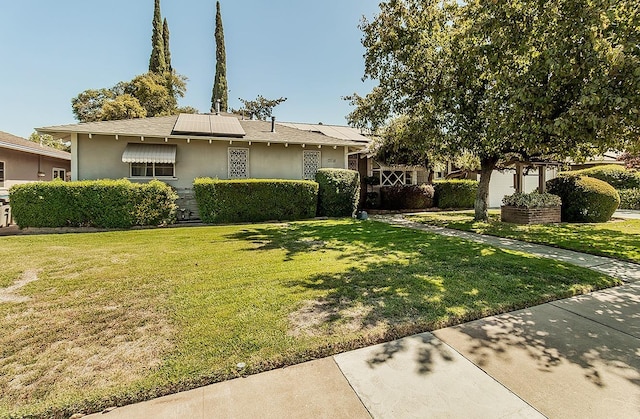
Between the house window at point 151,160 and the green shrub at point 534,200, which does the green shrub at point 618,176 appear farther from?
the house window at point 151,160

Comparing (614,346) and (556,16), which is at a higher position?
(556,16)

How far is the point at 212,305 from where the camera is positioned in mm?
3861

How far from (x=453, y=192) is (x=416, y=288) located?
15520 mm

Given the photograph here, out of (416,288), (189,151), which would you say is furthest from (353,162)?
(416,288)

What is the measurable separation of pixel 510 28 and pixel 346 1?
945 centimetres

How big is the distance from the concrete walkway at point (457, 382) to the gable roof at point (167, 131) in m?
12.0

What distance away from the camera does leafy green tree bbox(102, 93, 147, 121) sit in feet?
76.2

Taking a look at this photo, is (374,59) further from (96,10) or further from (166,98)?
(166,98)

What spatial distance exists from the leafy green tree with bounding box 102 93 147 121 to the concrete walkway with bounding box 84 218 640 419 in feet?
88.1

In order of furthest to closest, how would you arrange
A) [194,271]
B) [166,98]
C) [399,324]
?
[166,98] → [194,271] → [399,324]

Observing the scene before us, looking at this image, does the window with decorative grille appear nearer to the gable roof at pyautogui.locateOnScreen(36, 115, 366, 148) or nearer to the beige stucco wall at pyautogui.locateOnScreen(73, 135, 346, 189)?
the beige stucco wall at pyautogui.locateOnScreen(73, 135, 346, 189)

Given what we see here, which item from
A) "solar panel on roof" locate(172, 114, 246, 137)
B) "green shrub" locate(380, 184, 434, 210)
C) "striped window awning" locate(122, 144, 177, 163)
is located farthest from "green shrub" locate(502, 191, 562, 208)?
"striped window awning" locate(122, 144, 177, 163)

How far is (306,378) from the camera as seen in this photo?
100 inches

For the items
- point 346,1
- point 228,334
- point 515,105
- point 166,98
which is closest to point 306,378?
point 228,334
